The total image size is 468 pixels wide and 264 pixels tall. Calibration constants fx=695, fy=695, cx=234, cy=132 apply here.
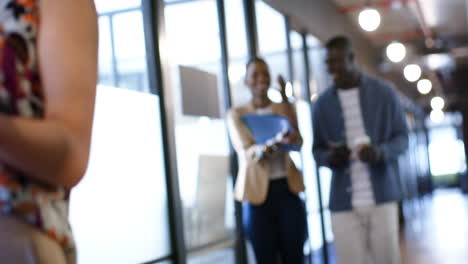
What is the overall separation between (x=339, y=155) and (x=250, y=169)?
0.53 m

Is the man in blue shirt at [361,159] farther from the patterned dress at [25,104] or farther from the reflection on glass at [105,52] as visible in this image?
the patterned dress at [25,104]

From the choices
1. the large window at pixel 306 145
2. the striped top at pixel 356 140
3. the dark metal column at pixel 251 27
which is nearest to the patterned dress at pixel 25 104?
the striped top at pixel 356 140

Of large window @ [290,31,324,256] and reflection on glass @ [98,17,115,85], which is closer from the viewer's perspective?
reflection on glass @ [98,17,115,85]

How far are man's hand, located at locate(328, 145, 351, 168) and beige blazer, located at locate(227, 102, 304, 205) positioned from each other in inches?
11.9

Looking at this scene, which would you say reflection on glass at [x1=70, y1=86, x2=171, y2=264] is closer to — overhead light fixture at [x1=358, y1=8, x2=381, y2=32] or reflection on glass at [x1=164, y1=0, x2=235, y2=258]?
reflection on glass at [x1=164, y1=0, x2=235, y2=258]

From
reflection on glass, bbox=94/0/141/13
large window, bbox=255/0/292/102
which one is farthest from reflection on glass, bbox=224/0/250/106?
reflection on glass, bbox=94/0/141/13

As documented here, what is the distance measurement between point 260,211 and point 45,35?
3166 mm

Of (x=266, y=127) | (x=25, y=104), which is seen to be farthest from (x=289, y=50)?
(x=25, y=104)

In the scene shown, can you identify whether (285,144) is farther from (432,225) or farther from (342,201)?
(432,225)

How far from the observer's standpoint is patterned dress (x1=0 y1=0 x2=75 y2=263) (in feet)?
2.22

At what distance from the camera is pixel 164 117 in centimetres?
383

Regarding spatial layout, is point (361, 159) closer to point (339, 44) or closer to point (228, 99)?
point (339, 44)

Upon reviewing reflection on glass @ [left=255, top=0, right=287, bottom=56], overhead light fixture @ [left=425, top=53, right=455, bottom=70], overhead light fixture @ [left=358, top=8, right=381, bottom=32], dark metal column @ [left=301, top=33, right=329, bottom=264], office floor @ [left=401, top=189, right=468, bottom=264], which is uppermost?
overhead light fixture @ [left=425, top=53, right=455, bottom=70]

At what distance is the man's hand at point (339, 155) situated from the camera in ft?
11.7
